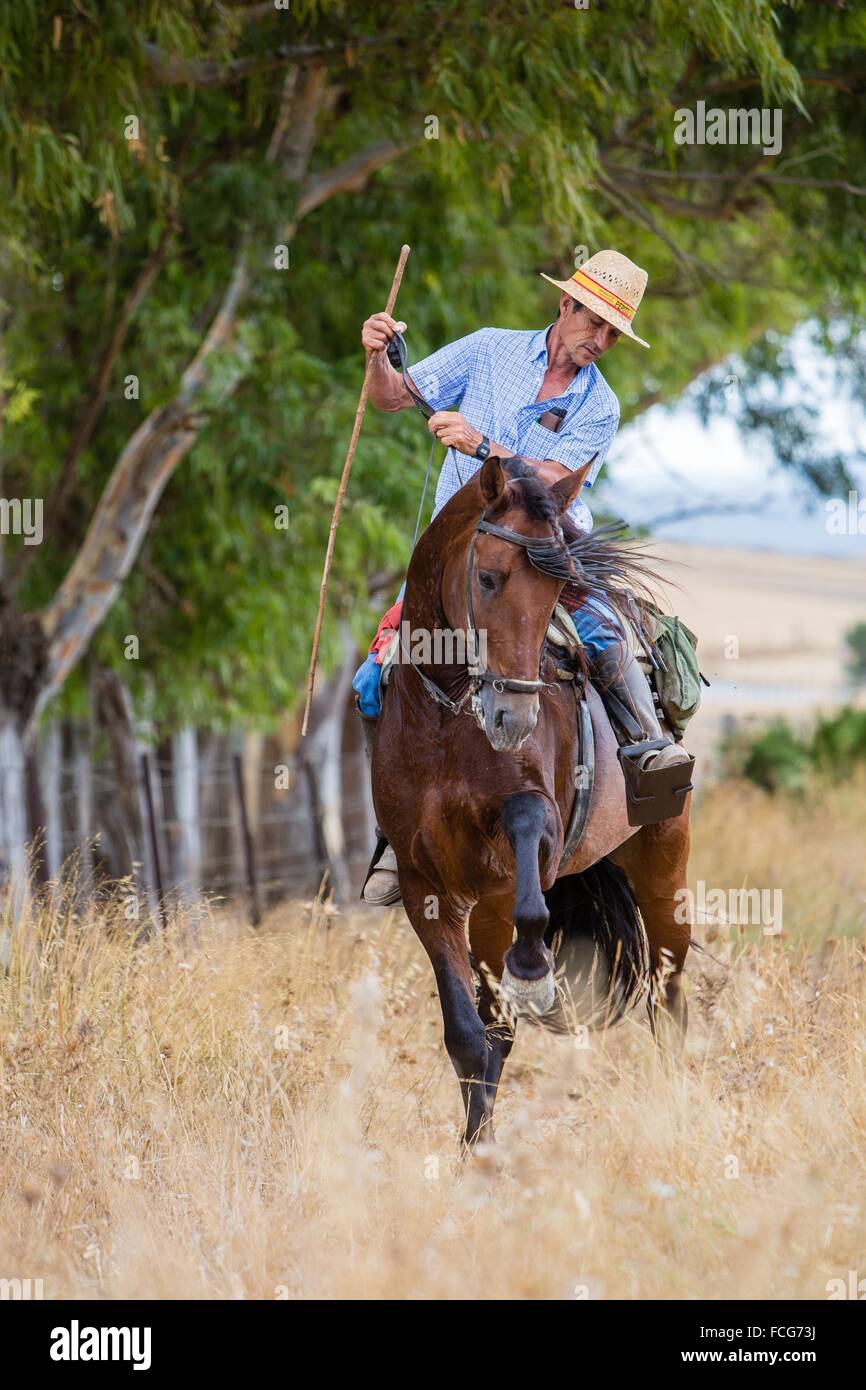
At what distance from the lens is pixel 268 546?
1406 centimetres

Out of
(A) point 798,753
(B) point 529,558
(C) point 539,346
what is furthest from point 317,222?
(A) point 798,753

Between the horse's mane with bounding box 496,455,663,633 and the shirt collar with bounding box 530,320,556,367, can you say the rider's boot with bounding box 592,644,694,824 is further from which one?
the shirt collar with bounding box 530,320,556,367

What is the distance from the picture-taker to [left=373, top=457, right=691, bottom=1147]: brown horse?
5.15 m

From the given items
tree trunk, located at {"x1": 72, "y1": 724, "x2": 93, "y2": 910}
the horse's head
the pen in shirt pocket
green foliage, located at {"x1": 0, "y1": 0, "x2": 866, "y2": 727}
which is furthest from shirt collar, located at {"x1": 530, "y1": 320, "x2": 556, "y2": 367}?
tree trunk, located at {"x1": 72, "y1": 724, "x2": 93, "y2": 910}

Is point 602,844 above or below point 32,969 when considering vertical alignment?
above

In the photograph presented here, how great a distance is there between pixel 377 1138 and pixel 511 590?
6.68ft

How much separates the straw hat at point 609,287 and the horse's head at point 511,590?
872 mm

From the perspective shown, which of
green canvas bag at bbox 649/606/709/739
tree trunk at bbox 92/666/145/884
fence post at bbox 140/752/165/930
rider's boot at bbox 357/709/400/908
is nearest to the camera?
rider's boot at bbox 357/709/400/908

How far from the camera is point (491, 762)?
219 inches

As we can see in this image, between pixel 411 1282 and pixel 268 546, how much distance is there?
10210 millimetres

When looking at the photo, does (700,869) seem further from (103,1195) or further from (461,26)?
(103,1195)

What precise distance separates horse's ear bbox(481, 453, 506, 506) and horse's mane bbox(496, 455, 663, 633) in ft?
0.12

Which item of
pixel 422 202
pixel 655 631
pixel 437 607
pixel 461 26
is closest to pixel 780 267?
pixel 422 202

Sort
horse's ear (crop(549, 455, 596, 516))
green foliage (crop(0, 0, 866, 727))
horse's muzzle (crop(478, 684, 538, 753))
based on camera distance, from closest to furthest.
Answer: horse's muzzle (crop(478, 684, 538, 753)), horse's ear (crop(549, 455, 596, 516)), green foliage (crop(0, 0, 866, 727))
